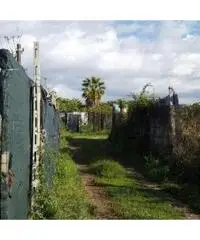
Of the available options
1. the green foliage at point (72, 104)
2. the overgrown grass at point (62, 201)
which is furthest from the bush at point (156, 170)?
the green foliage at point (72, 104)

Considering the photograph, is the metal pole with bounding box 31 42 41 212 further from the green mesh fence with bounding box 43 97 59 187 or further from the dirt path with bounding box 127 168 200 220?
the dirt path with bounding box 127 168 200 220

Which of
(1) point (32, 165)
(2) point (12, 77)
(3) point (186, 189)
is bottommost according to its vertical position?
(3) point (186, 189)

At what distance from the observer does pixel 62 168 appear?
15.0 metres

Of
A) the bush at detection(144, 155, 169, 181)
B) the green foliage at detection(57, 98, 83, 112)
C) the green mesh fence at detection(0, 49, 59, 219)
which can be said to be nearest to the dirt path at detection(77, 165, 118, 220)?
the bush at detection(144, 155, 169, 181)

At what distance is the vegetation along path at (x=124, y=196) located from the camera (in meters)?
10.5

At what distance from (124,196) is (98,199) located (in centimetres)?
54

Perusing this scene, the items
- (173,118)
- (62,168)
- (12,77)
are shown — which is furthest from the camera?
(173,118)

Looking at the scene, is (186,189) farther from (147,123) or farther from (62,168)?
(147,123)

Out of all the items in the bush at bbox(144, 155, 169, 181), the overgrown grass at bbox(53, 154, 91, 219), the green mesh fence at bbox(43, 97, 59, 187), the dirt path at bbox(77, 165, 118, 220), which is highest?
the green mesh fence at bbox(43, 97, 59, 187)

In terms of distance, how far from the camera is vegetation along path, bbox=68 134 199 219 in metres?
10.5

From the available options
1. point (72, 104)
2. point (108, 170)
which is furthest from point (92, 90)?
point (108, 170)

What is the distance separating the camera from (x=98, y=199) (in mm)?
12312
